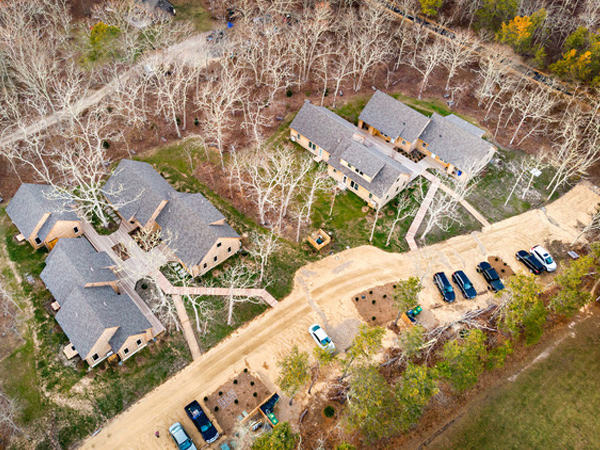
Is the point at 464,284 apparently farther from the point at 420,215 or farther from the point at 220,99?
the point at 220,99

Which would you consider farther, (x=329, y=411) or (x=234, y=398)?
(x=234, y=398)

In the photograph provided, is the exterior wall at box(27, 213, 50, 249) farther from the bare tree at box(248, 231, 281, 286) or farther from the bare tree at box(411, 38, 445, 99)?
the bare tree at box(411, 38, 445, 99)

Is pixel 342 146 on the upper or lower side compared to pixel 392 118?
lower

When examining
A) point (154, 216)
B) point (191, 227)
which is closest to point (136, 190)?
point (154, 216)

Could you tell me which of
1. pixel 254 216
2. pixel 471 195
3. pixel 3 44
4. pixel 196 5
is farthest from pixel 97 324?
pixel 196 5

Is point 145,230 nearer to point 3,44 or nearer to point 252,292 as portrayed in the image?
point 252,292

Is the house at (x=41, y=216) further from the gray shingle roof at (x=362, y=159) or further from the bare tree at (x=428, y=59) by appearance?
the bare tree at (x=428, y=59)
